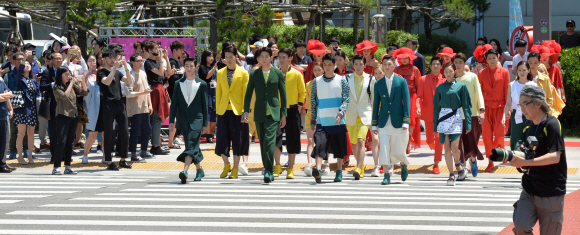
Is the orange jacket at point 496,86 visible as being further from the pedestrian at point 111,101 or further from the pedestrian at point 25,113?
the pedestrian at point 25,113

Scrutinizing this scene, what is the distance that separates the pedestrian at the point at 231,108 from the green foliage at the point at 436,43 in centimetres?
2382

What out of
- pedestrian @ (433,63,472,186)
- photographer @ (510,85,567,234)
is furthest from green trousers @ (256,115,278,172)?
photographer @ (510,85,567,234)

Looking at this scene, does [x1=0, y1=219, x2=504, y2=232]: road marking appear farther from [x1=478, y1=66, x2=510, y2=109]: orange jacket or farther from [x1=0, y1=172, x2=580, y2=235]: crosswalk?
[x1=478, y1=66, x2=510, y2=109]: orange jacket

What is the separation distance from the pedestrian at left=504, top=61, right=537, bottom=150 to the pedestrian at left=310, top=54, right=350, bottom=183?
2539 mm

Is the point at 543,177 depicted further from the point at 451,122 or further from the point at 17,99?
the point at 17,99

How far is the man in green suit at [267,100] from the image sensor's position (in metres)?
10.2

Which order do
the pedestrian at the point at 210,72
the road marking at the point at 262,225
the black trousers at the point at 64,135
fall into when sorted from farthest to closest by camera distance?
the pedestrian at the point at 210,72
the black trousers at the point at 64,135
the road marking at the point at 262,225

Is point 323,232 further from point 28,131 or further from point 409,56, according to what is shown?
point 28,131

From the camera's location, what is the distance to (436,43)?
33812 mm

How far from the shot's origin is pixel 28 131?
1245 centimetres

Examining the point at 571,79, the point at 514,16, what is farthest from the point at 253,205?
the point at 514,16

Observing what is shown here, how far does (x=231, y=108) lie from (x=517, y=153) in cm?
581

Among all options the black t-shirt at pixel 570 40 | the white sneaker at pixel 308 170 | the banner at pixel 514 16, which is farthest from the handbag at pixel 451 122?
the black t-shirt at pixel 570 40

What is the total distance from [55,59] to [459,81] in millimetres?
6312
